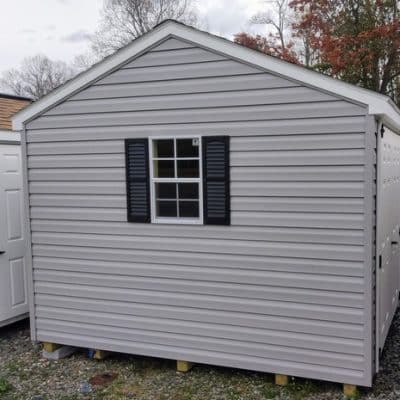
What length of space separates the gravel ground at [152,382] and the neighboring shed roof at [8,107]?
3.15 meters

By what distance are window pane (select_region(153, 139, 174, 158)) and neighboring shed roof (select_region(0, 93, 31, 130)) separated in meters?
2.67

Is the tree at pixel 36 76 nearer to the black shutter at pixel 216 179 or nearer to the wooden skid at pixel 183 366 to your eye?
the black shutter at pixel 216 179

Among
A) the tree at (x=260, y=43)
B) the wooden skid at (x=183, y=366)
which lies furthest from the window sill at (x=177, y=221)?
the tree at (x=260, y=43)

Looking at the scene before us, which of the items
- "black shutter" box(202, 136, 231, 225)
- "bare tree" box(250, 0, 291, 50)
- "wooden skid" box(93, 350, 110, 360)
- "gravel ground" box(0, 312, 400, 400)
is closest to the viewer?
"gravel ground" box(0, 312, 400, 400)

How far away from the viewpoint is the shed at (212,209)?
448cm

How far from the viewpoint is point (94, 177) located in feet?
18.0

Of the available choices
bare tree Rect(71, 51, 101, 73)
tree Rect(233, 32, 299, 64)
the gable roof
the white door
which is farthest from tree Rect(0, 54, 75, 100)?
the gable roof

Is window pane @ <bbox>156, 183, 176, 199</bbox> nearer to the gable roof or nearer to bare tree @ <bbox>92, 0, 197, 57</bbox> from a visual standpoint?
the gable roof

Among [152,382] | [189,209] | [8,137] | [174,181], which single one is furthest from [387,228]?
[8,137]

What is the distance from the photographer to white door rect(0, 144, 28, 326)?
6625mm

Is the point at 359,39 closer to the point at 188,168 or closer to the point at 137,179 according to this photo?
the point at 188,168

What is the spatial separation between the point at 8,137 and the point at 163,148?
2.69 m

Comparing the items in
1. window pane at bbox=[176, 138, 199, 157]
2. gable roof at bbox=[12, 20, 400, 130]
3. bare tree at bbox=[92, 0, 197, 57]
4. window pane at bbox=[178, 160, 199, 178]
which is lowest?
window pane at bbox=[178, 160, 199, 178]

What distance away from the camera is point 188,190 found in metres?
5.09
